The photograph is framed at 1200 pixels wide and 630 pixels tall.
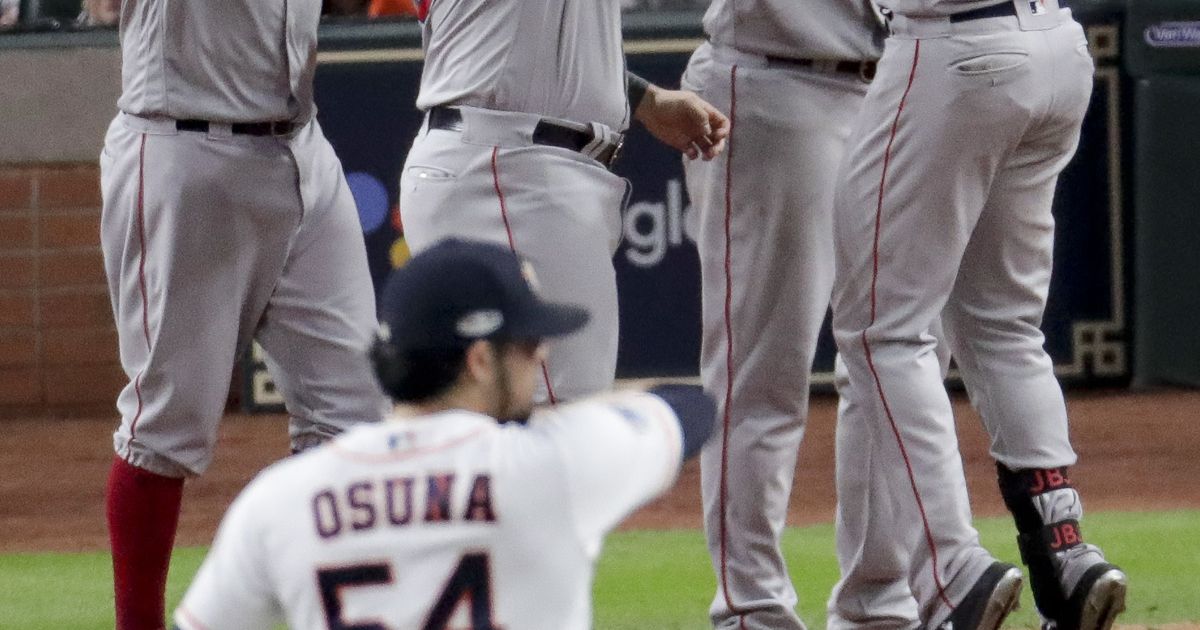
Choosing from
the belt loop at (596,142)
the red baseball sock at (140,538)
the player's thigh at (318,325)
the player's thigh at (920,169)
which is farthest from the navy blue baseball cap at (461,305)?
the red baseball sock at (140,538)

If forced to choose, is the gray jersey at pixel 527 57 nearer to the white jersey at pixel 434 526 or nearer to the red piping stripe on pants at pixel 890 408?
the red piping stripe on pants at pixel 890 408

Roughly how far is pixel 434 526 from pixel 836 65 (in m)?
1.98

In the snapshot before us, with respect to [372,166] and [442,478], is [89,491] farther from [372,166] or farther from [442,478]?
[442,478]

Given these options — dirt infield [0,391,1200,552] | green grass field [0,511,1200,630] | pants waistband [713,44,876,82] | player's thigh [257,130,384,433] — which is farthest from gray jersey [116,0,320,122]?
dirt infield [0,391,1200,552]

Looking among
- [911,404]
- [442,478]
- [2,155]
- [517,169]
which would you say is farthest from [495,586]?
[2,155]

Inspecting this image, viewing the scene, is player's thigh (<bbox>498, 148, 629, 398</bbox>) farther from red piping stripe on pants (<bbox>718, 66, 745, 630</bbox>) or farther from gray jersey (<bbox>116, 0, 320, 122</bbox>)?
gray jersey (<bbox>116, 0, 320, 122</bbox>)

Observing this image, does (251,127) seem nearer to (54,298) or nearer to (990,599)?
(990,599)

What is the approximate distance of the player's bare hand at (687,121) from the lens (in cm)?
371

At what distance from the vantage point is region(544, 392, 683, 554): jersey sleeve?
237 centimetres

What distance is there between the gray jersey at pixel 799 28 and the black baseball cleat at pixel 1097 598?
1.06m

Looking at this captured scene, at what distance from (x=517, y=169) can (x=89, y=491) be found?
13.1 feet

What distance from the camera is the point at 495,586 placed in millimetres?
2340

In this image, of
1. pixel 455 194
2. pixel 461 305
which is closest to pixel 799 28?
pixel 455 194

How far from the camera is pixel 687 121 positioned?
3725 mm
